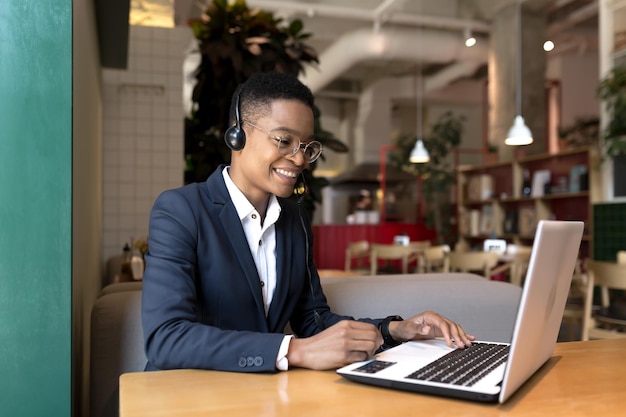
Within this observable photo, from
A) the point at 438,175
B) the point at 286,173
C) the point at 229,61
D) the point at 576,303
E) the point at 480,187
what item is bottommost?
the point at 576,303

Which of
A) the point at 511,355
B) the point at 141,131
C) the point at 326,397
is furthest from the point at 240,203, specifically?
the point at 141,131

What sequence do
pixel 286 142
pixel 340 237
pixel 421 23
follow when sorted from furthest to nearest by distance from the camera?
pixel 340 237 < pixel 421 23 < pixel 286 142

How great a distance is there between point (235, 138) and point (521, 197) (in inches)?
306

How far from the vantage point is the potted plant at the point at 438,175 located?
1068 cm

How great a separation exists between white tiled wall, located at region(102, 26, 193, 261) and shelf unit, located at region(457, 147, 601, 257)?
4.27 m

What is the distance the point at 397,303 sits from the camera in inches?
80.7

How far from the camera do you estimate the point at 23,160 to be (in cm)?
137

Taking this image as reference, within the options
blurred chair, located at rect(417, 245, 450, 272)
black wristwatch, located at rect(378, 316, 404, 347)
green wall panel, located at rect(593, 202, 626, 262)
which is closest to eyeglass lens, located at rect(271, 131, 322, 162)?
black wristwatch, located at rect(378, 316, 404, 347)

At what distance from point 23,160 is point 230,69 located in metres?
3.38

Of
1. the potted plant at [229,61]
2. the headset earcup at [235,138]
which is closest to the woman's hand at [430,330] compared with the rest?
the headset earcup at [235,138]

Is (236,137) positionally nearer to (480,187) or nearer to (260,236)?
(260,236)

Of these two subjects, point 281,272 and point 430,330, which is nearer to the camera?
point 430,330

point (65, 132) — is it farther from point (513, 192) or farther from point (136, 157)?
point (513, 192)

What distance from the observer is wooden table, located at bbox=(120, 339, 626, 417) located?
0.87m
